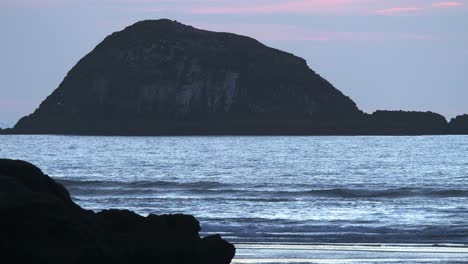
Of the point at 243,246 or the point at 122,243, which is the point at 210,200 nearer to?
the point at 243,246

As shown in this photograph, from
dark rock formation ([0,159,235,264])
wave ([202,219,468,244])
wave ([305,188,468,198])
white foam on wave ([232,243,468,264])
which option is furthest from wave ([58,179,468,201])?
dark rock formation ([0,159,235,264])

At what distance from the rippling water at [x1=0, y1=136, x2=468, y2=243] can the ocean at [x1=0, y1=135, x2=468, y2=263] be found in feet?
0.15

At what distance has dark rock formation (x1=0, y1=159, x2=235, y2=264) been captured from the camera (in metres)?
16.5

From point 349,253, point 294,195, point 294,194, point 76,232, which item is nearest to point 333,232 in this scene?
point 349,253

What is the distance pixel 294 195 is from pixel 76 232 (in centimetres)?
3683

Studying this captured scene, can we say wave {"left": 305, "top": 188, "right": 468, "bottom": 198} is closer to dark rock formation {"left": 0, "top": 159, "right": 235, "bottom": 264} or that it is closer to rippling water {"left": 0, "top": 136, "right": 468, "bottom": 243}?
rippling water {"left": 0, "top": 136, "right": 468, "bottom": 243}

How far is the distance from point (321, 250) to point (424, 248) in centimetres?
282

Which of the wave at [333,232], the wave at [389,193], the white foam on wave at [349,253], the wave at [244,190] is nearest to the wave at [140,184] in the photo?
the wave at [244,190]

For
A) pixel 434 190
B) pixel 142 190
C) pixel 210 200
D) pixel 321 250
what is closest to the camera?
pixel 321 250

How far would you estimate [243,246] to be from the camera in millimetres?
28656

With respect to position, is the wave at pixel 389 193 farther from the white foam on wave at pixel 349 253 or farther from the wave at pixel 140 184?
the white foam on wave at pixel 349 253

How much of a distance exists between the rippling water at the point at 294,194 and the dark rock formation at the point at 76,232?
12811 millimetres

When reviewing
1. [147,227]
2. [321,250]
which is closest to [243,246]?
[321,250]

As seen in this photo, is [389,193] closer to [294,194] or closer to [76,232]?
[294,194]
